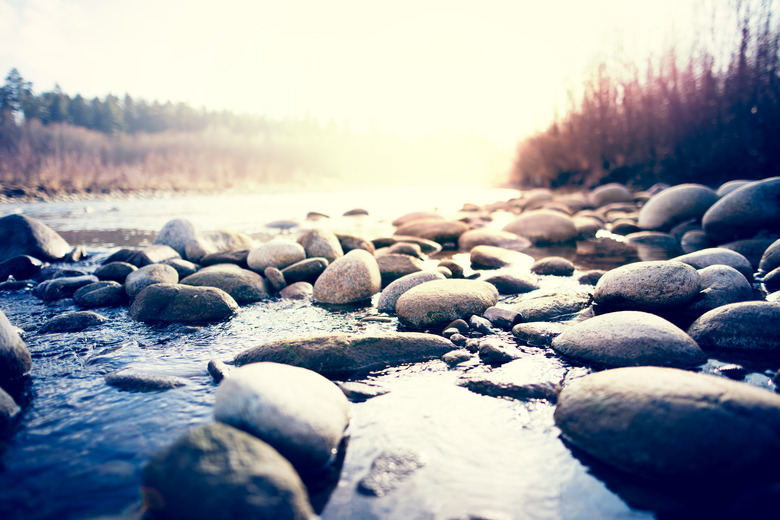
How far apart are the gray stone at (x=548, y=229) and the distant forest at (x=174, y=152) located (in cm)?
1822

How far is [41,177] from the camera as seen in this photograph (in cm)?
2044

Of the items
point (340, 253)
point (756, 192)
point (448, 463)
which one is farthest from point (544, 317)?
point (756, 192)

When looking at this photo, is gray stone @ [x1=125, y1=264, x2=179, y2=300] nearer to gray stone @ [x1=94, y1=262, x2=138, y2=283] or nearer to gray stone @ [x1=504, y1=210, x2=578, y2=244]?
gray stone @ [x1=94, y1=262, x2=138, y2=283]

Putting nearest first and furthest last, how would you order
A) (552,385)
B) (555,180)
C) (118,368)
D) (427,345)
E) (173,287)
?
1. (552,385)
2. (118,368)
3. (427,345)
4. (173,287)
5. (555,180)

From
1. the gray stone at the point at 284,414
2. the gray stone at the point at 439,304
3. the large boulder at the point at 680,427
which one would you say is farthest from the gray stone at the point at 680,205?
the gray stone at the point at 284,414

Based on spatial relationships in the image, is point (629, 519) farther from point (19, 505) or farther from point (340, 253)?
point (340, 253)

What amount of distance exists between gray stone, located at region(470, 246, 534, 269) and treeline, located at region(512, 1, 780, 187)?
6.57 m

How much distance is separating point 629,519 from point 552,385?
858 mm

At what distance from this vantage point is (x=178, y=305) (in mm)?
3623

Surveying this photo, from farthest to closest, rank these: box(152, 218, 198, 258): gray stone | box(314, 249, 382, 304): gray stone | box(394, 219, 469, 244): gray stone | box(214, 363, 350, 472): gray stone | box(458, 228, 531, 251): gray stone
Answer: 1. box(394, 219, 469, 244): gray stone
2. box(458, 228, 531, 251): gray stone
3. box(152, 218, 198, 258): gray stone
4. box(314, 249, 382, 304): gray stone
5. box(214, 363, 350, 472): gray stone

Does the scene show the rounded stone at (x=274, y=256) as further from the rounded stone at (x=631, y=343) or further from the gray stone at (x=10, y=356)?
the rounded stone at (x=631, y=343)

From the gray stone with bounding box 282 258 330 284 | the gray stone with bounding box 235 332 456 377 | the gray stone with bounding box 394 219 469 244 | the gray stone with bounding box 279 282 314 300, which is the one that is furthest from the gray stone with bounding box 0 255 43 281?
the gray stone with bounding box 394 219 469 244

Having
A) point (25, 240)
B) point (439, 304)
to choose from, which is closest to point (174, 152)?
point (25, 240)

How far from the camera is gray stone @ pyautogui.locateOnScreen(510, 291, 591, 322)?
→ 11.2 ft
